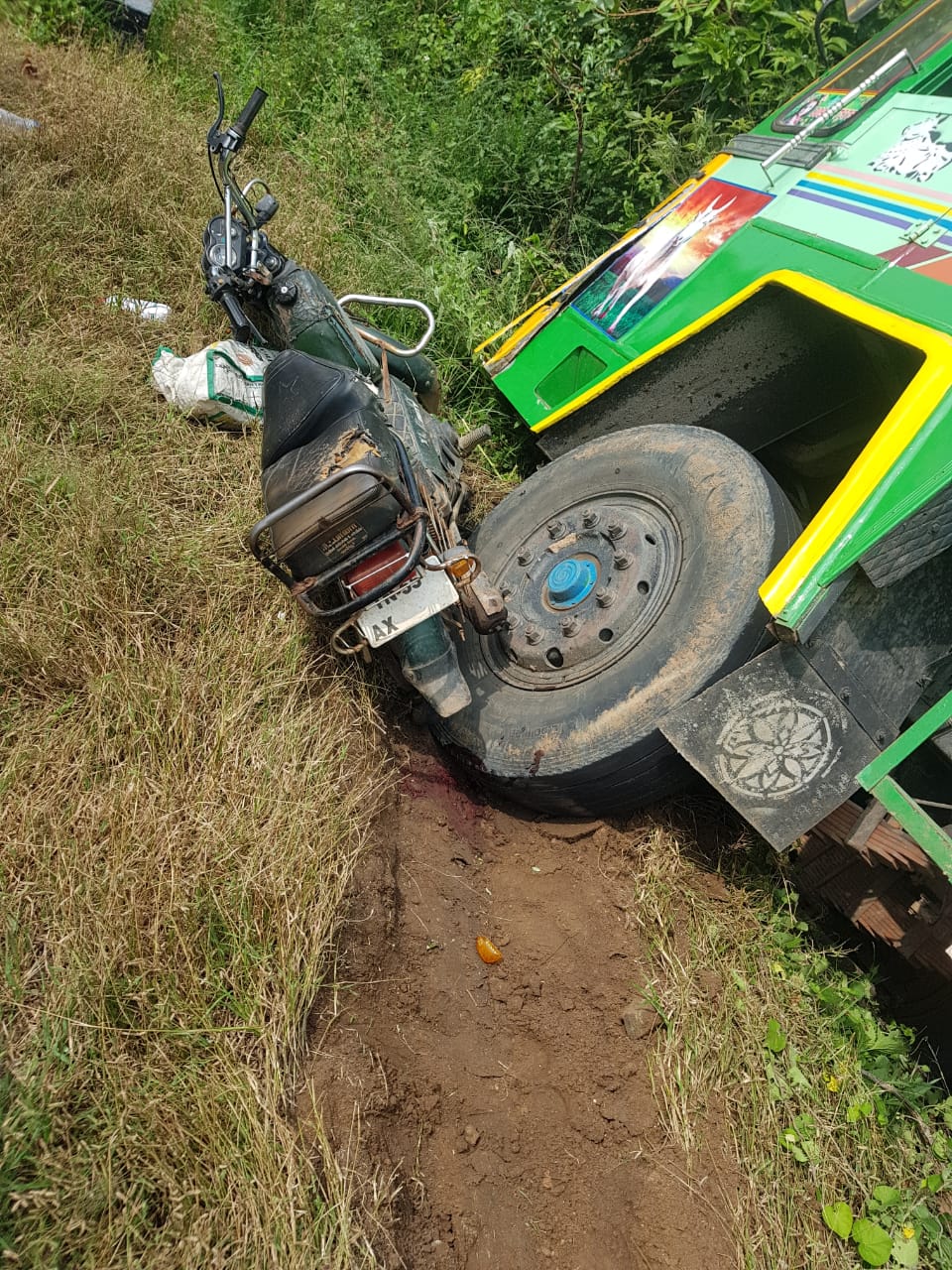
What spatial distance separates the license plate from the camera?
2359 mm

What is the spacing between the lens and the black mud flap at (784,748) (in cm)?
219

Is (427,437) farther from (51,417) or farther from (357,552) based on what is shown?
(51,417)

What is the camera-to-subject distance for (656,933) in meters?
2.48

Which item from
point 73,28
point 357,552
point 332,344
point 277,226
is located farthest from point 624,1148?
point 73,28

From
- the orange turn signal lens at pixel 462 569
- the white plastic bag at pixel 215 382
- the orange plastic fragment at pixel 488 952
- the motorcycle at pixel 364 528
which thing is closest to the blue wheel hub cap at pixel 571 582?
the motorcycle at pixel 364 528

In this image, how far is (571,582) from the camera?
2.79 meters

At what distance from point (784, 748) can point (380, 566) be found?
3.73ft

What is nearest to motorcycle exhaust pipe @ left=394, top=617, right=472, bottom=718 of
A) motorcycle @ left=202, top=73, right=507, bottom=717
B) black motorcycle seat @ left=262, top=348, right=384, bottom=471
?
motorcycle @ left=202, top=73, right=507, bottom=717

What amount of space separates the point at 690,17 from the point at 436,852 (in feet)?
13.3

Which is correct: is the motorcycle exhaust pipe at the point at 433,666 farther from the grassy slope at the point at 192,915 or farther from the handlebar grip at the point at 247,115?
the handlebar grip at the point at 247,115

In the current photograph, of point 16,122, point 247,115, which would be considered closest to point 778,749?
point 247,115

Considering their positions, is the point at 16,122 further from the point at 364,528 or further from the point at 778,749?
the point at 778,749

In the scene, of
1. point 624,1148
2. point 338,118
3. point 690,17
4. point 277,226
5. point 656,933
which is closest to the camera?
point 624,1148

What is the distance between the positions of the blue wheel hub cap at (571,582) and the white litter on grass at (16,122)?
13.2ft
